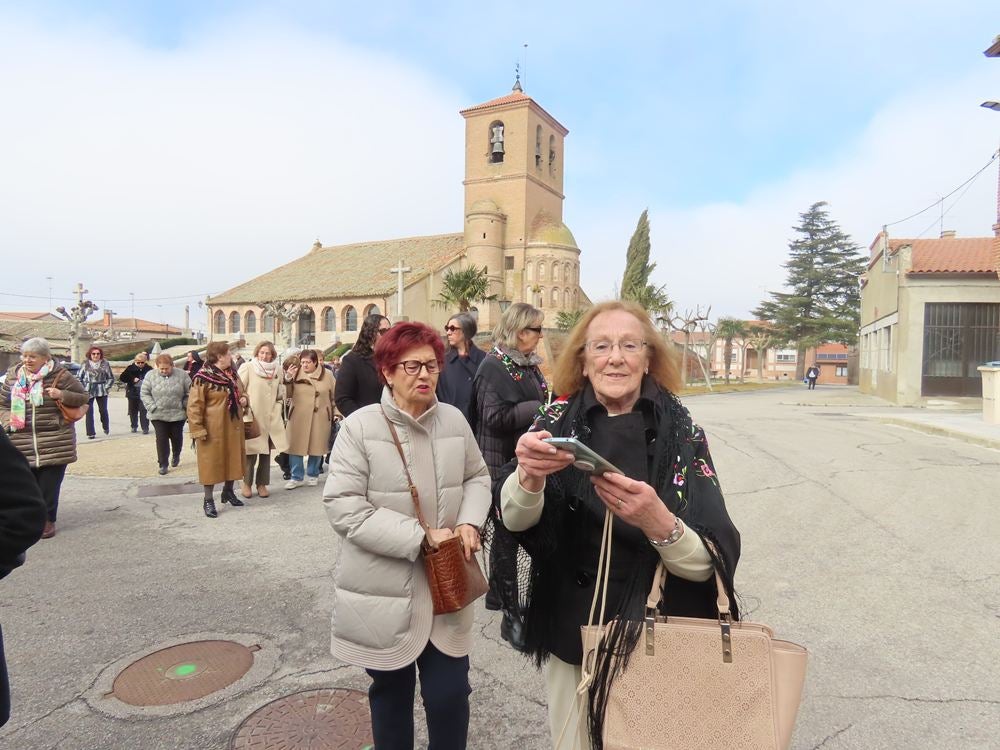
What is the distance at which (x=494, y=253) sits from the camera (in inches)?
1991

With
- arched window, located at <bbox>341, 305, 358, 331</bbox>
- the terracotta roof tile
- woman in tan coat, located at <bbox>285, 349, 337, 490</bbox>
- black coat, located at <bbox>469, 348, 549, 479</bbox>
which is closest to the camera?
black coat, located at <bbox>469, 348, 549, 479</bbox>

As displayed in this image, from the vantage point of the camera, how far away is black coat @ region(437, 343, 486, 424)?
5121mm

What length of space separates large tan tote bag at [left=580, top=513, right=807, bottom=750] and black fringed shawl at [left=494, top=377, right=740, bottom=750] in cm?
7

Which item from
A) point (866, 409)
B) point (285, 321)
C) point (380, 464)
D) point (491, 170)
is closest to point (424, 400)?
point (380, 464)

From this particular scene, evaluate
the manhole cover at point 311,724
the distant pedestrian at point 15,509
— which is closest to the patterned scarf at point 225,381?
the manhole cover at point 311,724

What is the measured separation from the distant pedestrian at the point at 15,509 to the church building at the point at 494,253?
44.3 metres

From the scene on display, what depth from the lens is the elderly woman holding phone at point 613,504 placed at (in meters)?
1.76

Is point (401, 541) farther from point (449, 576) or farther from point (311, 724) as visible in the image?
point (311, 724)

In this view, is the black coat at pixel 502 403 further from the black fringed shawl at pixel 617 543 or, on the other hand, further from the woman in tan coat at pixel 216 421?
the woman in tan coat at pixel 216 421

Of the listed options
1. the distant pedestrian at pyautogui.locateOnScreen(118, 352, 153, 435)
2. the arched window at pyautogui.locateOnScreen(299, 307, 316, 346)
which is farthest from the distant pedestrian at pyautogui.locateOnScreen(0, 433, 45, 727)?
the arched window at pyautogui.locateOnScreen(299, 307, 316, 346)

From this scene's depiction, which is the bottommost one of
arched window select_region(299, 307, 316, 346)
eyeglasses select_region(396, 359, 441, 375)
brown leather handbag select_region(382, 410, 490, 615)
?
brown leather handbag select_region(382, 410, 490, 615)

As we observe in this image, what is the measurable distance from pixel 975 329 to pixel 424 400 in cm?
2578

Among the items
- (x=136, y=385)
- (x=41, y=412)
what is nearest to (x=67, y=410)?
(x=41, y=412)

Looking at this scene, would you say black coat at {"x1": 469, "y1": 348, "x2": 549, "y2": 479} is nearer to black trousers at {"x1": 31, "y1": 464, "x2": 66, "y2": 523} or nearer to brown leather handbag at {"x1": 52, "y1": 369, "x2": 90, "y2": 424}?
brown leather handbag at {"x1": 52, "y1": 369, "x2": 90, "y2": 424}
